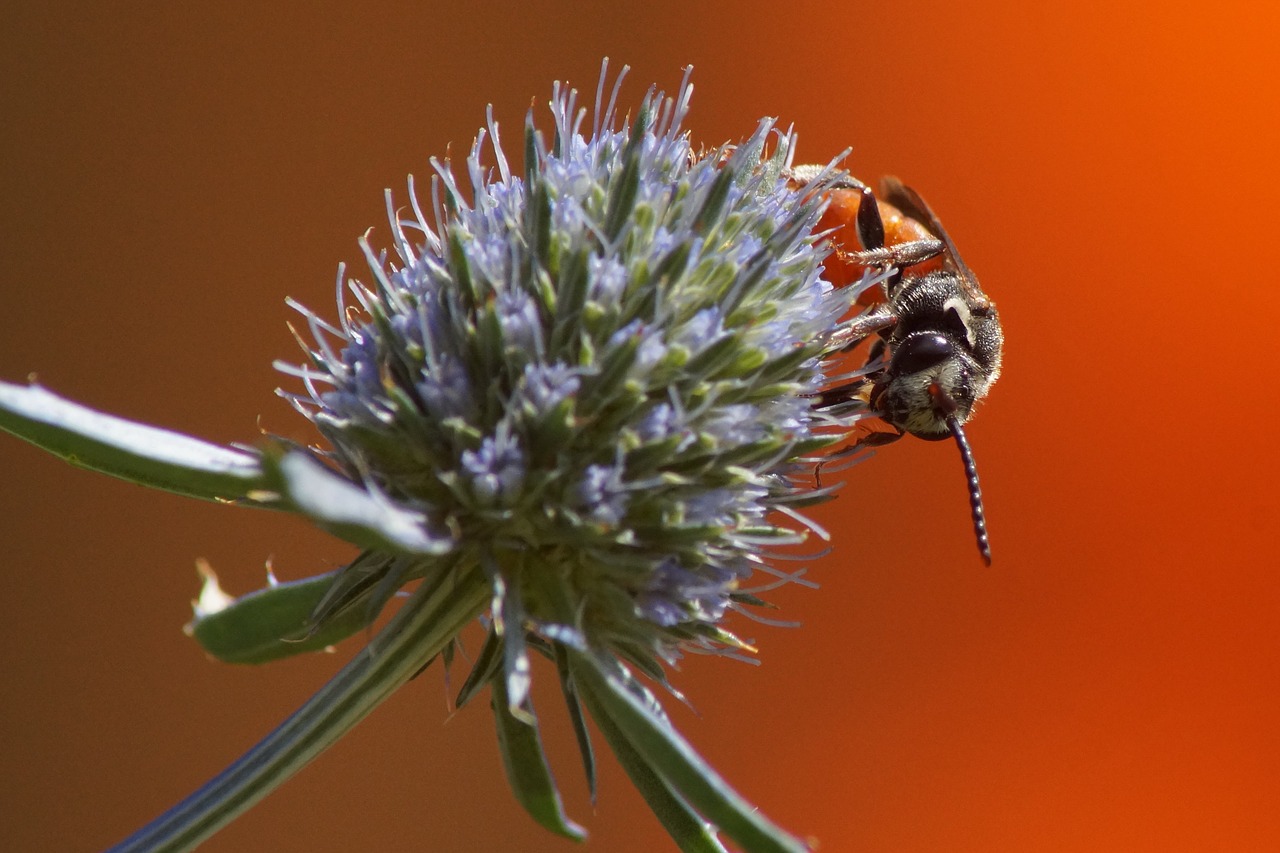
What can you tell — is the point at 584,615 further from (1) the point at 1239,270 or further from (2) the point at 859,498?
(1) the point at 1239,270

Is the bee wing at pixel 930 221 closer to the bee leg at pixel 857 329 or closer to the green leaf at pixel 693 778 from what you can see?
the bee leg at pixel 857 329

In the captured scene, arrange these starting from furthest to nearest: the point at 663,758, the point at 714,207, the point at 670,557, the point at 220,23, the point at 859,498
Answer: the point at 859,498
the point at 220,23
the point at 714,207
the point at 670,557
the point at 663,758

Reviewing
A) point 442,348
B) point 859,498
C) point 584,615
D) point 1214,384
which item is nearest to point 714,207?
point 442,348

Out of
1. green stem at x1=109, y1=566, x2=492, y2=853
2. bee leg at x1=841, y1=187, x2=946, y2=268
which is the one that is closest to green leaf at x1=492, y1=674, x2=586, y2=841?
green stem at x1=109, y1=566, x2=492, y2=853

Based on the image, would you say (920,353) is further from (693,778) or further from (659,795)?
(693,778)

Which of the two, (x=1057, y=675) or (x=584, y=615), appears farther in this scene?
(x=1057, y=675)

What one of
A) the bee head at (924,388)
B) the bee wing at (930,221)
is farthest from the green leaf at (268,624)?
the bee wing at (930,221)
